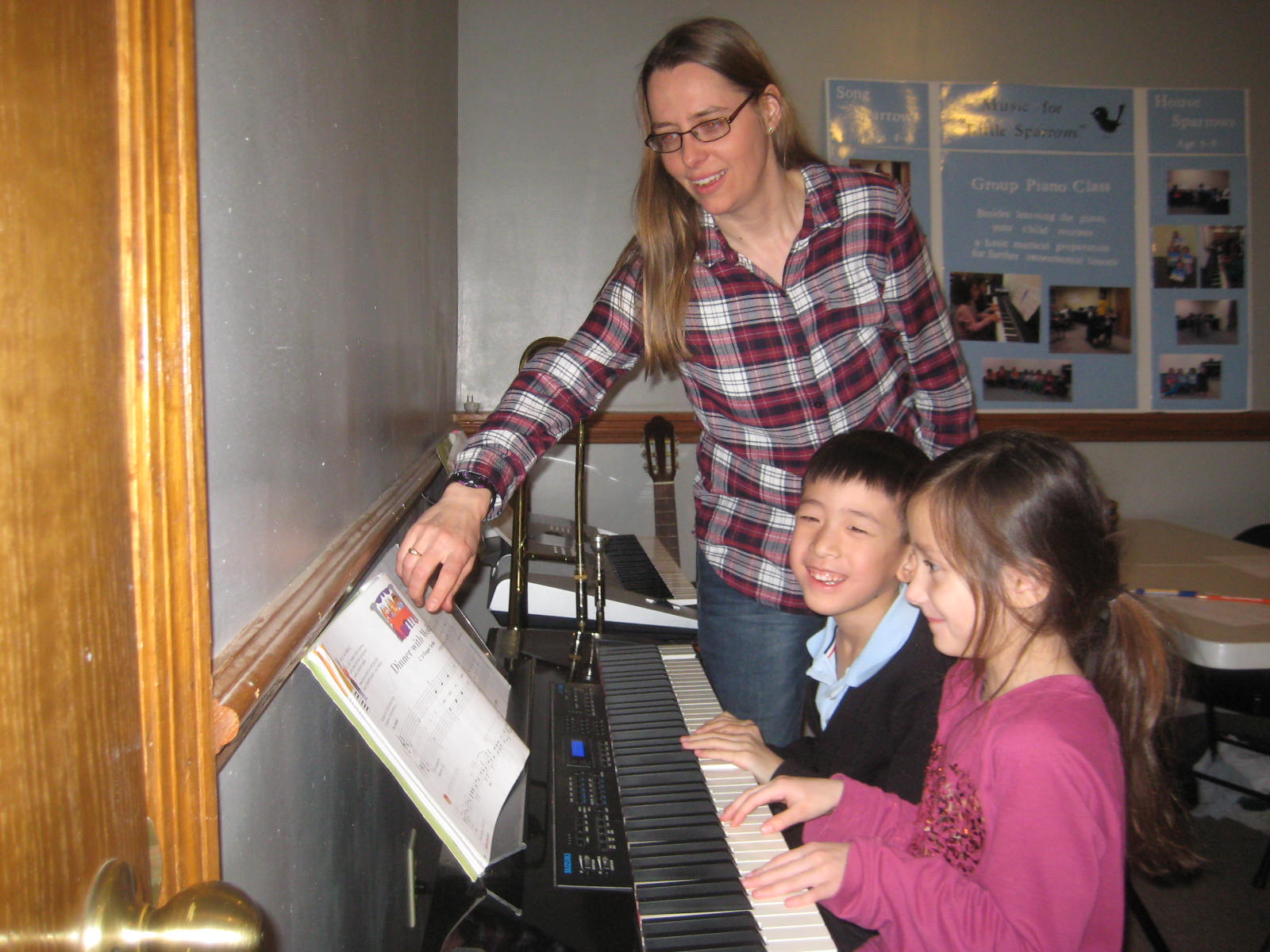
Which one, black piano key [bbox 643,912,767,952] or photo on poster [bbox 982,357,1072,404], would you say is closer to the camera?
black piano key [bbox 643,912,767,952]

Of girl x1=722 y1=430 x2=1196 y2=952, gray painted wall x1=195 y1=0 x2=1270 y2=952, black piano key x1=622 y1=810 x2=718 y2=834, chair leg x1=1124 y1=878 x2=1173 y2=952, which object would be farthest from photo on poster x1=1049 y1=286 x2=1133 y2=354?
black piano key x1=622 y1=810 x2=718 y2=834

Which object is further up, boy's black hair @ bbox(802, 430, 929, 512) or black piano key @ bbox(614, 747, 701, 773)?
boy's black hair @ bbox(802, 430, 929, 512)

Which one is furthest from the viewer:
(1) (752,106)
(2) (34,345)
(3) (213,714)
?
(1) (752,106)

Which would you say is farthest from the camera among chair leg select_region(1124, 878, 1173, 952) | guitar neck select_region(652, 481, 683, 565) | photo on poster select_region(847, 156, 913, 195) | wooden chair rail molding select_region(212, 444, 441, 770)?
photo on poster select_region(847, 156, 913, 195)

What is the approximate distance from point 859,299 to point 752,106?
0.35m

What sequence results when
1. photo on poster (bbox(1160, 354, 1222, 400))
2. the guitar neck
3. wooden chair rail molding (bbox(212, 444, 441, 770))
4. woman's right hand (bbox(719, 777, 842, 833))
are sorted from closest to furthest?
wooden chair rail molding (bbox(212, 444, 441, 770)), woman's right hand (bbox(719, 777, 842, 833)), the guitar neck, photo on poster (bbox(1160, 354, 1222, 400))

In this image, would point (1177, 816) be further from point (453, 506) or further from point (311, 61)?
point (311, 61)

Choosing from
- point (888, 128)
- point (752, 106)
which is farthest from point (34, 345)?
point (888, 128)

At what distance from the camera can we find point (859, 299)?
1.45m

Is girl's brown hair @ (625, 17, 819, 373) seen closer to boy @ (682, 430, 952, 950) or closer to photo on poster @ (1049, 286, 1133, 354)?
boy @ (682, 430, 952, 950)

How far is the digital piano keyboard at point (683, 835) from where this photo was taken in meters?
0.73

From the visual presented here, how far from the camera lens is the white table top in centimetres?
175

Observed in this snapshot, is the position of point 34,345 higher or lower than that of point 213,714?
higher

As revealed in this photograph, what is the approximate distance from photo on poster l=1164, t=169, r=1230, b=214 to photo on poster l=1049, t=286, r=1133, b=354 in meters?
0.40
